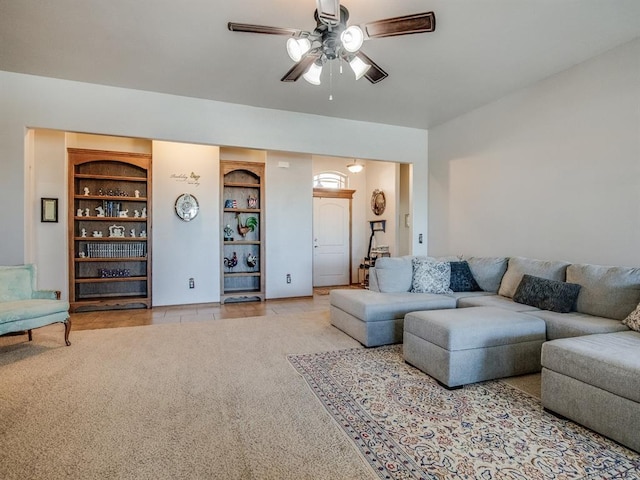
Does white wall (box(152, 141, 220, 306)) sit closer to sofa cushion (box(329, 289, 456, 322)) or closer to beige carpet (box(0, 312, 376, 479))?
beige carpet (box(0, 312, 376, 479))

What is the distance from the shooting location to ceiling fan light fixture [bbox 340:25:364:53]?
7.56 ft

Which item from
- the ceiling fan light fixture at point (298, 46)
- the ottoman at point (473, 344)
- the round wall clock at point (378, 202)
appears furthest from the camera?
the round wall clock at point (378, 202)

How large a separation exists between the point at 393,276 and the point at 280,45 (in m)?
2.73

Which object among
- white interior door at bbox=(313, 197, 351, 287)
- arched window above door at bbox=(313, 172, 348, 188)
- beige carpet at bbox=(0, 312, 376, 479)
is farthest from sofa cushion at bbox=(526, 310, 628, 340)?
arched window above door at bbox=(313, 172, 348, 188)

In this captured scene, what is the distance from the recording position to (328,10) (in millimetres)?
2078

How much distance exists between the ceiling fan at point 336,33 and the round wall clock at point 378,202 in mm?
4884

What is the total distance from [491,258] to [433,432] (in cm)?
298

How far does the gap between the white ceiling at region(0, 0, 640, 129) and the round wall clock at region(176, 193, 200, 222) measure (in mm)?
1762

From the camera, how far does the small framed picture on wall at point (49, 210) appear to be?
4939 millimetres

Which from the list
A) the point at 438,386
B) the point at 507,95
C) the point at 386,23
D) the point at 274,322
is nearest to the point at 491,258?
the point at 507,95

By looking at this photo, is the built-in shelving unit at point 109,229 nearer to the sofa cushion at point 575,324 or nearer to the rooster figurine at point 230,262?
the rooster figurine at point 230,262

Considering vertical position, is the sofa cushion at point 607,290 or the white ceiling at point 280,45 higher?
the white ceiling at point 280,45

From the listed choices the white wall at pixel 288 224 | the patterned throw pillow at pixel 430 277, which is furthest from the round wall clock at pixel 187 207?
the patterned throw pillow at pixel 430 277

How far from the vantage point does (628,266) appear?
3.19 metres
